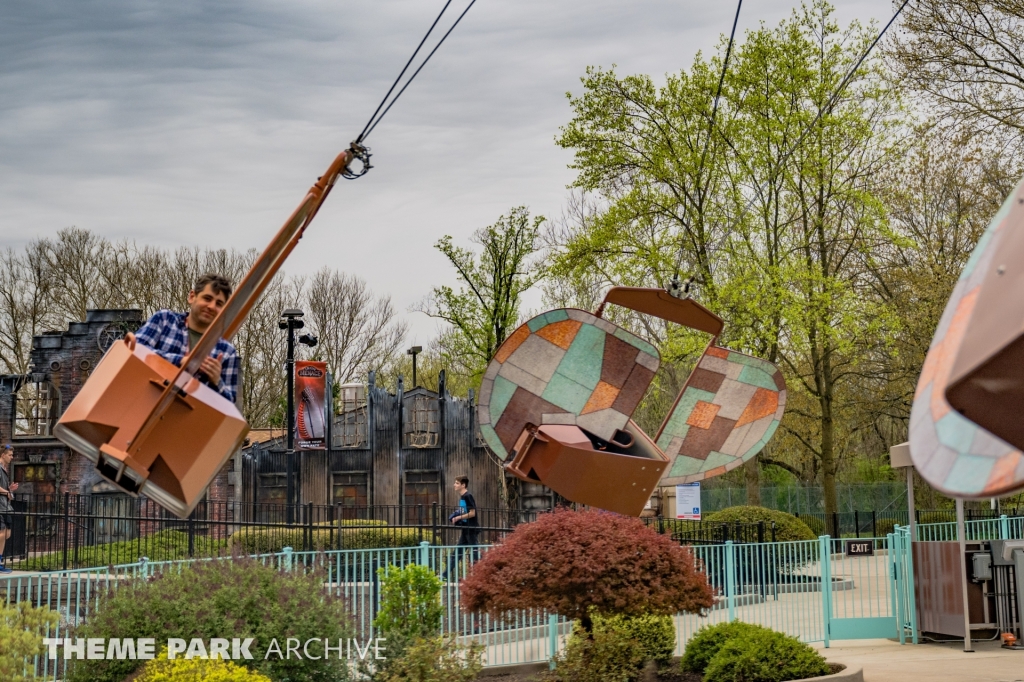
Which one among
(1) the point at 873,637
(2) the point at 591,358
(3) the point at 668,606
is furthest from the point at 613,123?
(2) the point at 591,358

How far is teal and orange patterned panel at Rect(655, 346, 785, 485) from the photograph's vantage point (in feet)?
20.5

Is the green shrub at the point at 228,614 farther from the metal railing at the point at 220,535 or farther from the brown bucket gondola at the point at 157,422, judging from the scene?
the metal railing at the point at 220,535

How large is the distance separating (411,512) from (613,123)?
15059 millimetres

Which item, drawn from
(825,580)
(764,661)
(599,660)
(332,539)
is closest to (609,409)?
(599,660)

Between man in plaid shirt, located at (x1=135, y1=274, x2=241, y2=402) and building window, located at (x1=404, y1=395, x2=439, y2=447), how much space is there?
33017 mm

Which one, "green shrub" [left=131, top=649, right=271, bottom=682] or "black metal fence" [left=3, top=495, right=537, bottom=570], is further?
"black metal fence" [left=3, top=495, right=537, bottom=570]

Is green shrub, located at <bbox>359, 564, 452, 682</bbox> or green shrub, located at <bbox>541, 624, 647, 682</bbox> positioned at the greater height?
green shrub, located at <bbox>359, 564, 452, 682</bbox>

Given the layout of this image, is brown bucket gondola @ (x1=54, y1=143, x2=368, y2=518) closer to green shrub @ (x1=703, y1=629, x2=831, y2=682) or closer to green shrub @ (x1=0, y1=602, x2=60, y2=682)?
green shrub @ (x1=0, y1=602, x2=60, y2=682)

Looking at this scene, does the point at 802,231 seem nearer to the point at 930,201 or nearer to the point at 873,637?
the point at 930,201

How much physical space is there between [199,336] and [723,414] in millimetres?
3134

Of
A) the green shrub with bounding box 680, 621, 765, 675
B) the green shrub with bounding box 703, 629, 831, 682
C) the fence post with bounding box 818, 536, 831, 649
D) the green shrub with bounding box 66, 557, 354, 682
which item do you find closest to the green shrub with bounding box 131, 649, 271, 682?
the green shrub with bounding box 66, 557, 354, 682

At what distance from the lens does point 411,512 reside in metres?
37.2

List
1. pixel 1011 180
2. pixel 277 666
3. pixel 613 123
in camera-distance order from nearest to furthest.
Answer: pixel 277 666 < pixel 1011 180 < pixel 613 123

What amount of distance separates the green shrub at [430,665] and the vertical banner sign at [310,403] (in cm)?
1632
